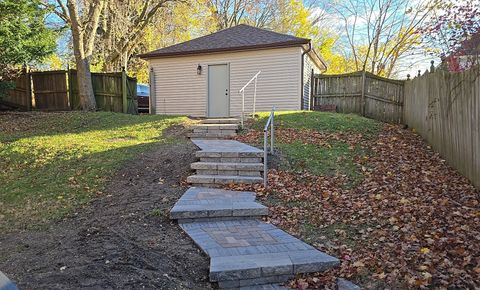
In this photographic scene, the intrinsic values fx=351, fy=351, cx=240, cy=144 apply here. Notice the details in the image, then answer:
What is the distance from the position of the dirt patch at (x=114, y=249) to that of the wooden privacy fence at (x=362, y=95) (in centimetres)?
891

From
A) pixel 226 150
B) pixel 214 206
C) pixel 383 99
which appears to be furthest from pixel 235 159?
pixel 383 99

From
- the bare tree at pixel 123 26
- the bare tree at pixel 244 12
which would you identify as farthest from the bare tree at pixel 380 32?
the bare tree at pixel 123 26

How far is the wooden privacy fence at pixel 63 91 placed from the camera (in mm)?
14118

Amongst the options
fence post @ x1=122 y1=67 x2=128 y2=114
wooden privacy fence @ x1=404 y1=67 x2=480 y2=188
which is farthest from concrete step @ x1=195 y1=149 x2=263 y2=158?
fence post @ x1=122 y1=67 x2=128 y2=114

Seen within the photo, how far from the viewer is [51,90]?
1424 cm

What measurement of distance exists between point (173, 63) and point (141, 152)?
7.90 m

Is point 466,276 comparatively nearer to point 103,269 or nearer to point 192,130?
point 103,269

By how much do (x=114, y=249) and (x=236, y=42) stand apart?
11208 millimetres

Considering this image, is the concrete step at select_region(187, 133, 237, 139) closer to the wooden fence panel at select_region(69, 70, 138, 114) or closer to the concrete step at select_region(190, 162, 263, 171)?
the concrete step at select_region(190, 162, 263, 171)

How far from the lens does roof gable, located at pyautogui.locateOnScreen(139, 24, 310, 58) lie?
12.4m

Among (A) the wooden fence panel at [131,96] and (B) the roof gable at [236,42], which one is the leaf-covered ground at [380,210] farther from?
(A) the wooden fence panel at [131,96]

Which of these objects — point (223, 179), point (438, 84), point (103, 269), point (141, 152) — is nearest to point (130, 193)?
point (223, 179)

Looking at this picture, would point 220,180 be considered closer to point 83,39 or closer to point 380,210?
point 380,210

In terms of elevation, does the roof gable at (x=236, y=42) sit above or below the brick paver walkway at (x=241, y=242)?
above
